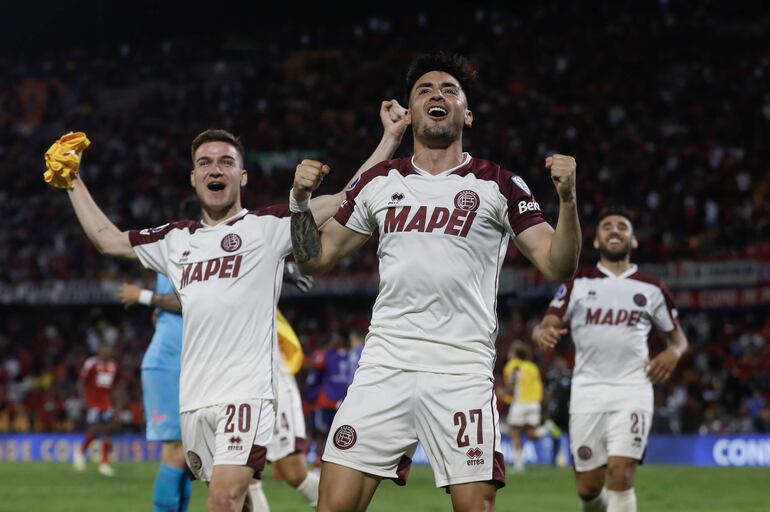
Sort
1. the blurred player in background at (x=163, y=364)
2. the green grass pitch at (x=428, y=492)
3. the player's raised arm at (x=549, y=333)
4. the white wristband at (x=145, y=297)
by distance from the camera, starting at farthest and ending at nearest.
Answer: the green grass pitch at (x=428, y=492) → the player's raised arm at (x=549, y=333) → the white wristband at (x=145, y=297) → the blurred player in background at (x=163, y=364)

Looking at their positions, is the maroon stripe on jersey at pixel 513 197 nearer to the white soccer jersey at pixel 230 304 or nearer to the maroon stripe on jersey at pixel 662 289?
the white soccer jersey at pixel 230 304

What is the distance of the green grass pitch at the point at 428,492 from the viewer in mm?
12484

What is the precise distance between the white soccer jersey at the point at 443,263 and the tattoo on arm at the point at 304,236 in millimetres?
302

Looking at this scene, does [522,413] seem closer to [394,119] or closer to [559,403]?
[559,403]

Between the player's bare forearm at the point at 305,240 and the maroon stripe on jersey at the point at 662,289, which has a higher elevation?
the player's bare forearm at the point at 305,240

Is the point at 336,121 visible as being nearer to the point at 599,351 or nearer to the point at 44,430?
the point at 44,430

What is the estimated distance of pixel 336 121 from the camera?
35312mm

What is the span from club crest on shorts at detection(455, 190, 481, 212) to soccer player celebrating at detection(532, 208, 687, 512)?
3953mm

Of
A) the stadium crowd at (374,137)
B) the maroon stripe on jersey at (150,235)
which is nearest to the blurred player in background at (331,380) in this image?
the stadium crowd at (374,137)

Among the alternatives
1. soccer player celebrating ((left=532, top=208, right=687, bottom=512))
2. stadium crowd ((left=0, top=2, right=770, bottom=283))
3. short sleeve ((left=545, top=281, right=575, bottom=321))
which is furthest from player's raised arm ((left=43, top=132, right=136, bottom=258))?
stadium crowd ((left=0, top=2, right=770, bottom=283))

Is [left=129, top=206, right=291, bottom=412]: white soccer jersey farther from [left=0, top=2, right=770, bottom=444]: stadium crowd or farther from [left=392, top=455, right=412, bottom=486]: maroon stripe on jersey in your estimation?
[left=0, top=2, right=770, bottom=444]: stadium crowd

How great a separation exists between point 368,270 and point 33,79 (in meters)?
16.6

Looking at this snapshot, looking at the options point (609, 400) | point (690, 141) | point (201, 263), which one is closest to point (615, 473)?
point (609, 400)

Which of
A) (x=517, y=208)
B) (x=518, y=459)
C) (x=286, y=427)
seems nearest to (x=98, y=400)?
(x=518, y=459)
